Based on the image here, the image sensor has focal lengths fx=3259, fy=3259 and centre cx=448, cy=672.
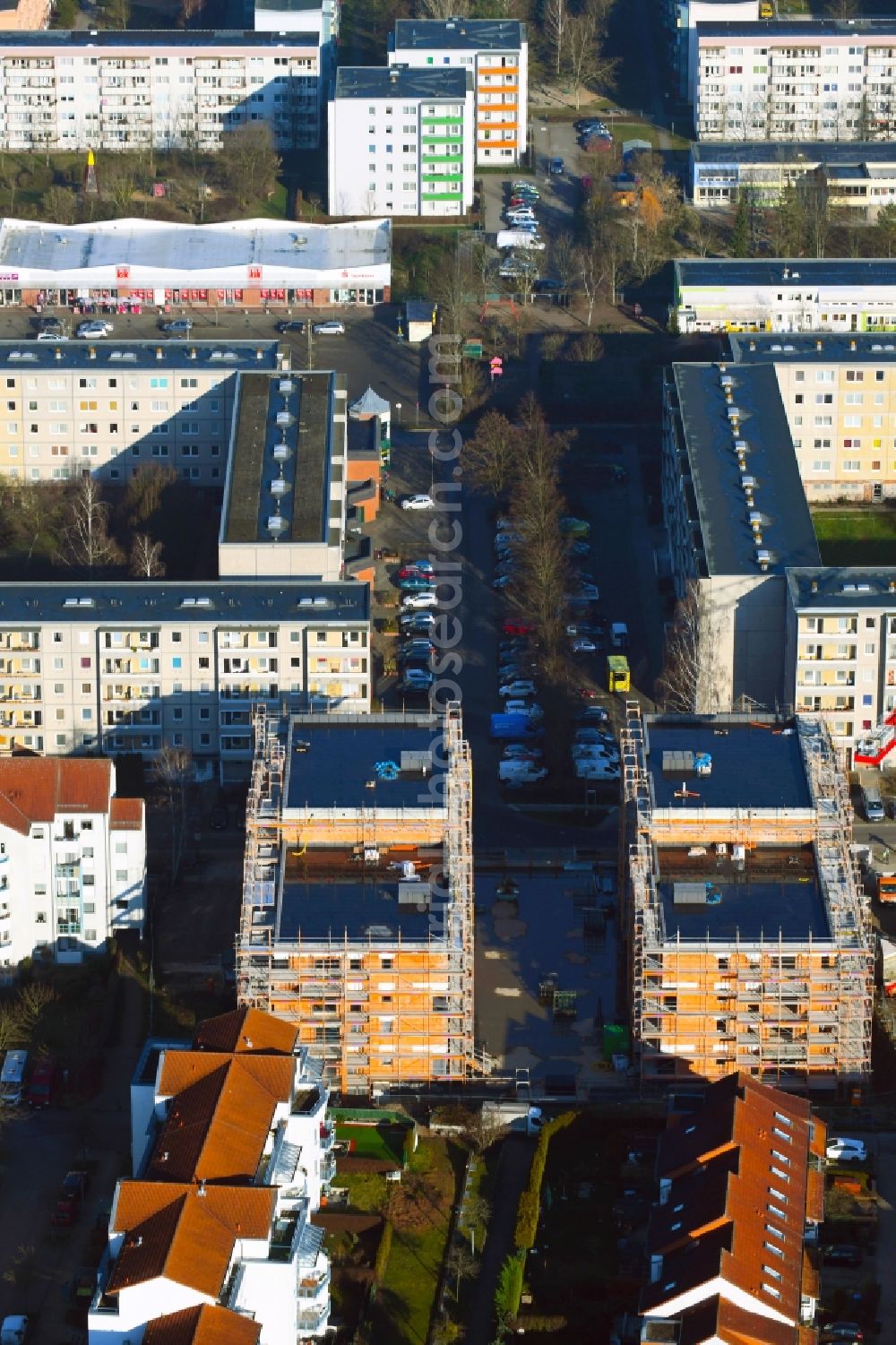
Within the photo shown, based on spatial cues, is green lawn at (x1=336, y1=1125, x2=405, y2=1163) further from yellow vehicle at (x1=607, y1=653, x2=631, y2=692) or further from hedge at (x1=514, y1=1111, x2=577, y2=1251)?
yellow vehicle at (x1=607, y1=653, x2=631, y2=692)

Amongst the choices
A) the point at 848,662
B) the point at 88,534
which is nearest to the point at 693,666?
the point at 848,662

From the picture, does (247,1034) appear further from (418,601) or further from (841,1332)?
(418,601)

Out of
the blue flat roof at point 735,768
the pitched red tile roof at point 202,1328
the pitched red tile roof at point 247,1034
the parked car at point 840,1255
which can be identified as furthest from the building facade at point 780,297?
the pitched red tile roof at point 202,1328

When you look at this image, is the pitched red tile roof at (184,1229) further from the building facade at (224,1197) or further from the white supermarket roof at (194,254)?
the white supermarket roof at (194,254)

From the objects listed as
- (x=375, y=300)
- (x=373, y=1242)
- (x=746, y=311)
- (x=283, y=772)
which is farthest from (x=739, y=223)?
(x=373, y=1242)

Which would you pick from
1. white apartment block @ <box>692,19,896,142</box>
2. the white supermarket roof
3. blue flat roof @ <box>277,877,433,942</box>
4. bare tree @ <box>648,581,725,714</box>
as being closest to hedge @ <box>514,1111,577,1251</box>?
blue flat roof @ <box>277,877,433,942</box>
